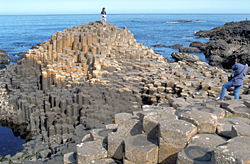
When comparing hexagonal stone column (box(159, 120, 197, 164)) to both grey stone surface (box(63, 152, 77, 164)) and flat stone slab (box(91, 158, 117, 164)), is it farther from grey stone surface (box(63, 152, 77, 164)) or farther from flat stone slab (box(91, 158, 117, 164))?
grey stone surface (box(63, 152, 77, 164))

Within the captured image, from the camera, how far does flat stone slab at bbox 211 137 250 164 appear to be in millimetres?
3193

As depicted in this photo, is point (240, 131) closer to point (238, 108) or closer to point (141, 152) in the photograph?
point (141, 152)

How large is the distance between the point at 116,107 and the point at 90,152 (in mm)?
4800

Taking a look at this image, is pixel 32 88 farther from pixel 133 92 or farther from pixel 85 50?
pixel 133 92

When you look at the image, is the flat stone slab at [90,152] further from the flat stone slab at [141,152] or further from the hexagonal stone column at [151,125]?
the hexagonal stone column at [151,125]

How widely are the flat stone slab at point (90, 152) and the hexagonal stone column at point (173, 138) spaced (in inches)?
46.4

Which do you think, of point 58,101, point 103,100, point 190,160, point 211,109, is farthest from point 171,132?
point 58,101

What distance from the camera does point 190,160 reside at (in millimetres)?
3781

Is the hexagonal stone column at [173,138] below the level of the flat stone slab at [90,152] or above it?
above

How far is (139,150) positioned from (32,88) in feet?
34.5

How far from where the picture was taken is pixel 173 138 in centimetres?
423

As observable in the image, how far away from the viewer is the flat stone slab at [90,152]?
4.64m

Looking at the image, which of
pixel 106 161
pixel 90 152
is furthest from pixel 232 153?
pixel 90 152

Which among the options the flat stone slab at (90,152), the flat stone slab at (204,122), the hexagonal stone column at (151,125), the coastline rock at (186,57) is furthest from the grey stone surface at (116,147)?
the coastline rock at (186,57)
